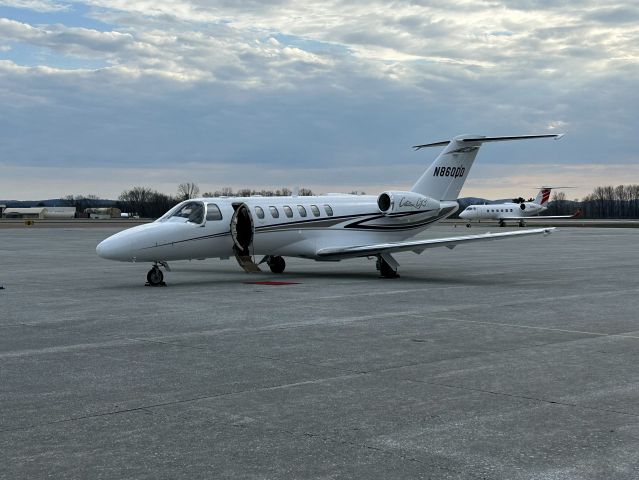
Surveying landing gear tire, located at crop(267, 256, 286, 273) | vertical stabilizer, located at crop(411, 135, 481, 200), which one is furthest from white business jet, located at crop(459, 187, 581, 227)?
landing gear tire, located at crop(267, 256, 286, 273)

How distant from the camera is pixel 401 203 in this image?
963 inches

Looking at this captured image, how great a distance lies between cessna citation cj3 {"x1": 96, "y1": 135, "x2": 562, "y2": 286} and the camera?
2022cm

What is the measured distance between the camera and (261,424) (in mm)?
6820

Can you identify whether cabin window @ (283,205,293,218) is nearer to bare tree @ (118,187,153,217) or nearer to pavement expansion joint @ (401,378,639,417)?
pavement expansion joint @ (401,378,639,417)

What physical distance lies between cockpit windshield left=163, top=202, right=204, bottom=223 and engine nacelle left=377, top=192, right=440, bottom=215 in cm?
594

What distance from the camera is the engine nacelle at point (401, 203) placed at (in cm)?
2436

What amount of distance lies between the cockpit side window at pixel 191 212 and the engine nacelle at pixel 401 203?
5.94m

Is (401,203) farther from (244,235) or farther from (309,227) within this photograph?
(244,235)

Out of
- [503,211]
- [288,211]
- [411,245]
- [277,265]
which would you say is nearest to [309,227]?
[288,211]

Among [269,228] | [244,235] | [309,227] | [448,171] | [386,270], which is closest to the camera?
[244,235]

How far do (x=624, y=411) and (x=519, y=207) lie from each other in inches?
3616

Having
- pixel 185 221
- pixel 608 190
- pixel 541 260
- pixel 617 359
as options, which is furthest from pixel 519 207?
pixel 608 190

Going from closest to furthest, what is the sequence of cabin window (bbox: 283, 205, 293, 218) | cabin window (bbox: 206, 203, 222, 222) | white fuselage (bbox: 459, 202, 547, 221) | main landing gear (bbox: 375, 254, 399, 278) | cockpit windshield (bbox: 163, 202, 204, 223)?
1. cockpit windshield (bbox: 163, 202, 204, 223)
2. cabin window (bbox: 206, 203, 222, 222)
3. main landing gear (bbox: 375, 254, 399, 278)
4. cabin window (bbox: 283, 205, 293, 218)
5. white fuselage (bbox: 459, 202, 547, 221)

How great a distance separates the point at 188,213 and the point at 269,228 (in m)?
2.47
